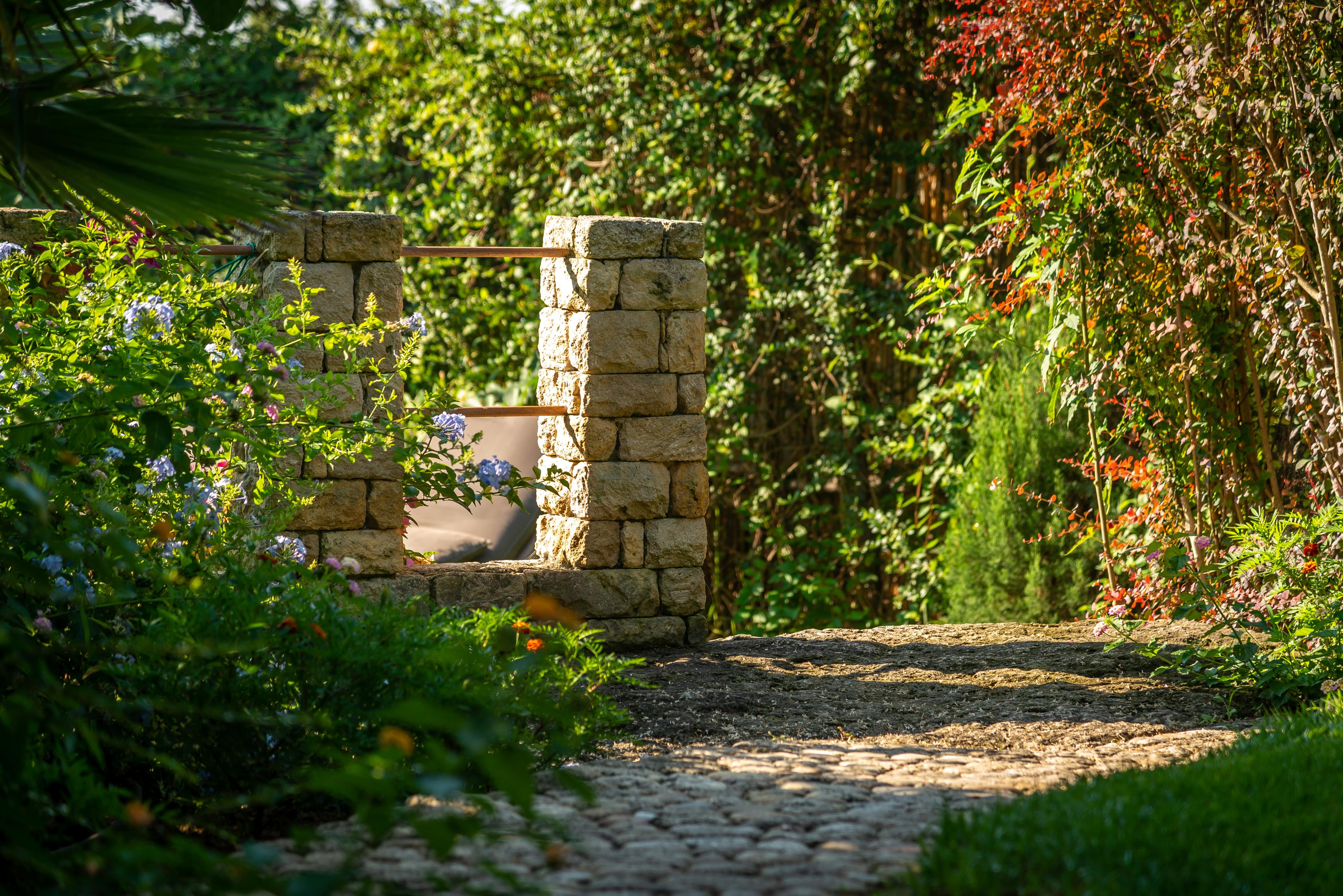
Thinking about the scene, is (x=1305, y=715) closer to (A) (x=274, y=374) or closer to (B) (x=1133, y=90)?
(B) (x=1133, y=90)

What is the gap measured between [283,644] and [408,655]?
262mm

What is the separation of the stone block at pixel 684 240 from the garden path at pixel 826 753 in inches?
62.1

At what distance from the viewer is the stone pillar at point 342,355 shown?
4.37m

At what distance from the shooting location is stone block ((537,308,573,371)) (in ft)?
16.1

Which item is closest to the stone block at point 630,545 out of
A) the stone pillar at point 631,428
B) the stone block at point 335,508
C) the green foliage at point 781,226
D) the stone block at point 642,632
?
the stone pillar at point 631,428

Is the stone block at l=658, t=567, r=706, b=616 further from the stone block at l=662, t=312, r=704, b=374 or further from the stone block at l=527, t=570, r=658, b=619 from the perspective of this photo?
the stone block at l=662, t=312, r=704, b=374

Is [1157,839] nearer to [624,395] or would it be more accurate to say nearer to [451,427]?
[451,427]

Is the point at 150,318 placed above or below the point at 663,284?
below

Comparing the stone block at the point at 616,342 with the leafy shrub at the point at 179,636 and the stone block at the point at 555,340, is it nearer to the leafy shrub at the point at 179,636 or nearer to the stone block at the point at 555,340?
the stone block at the point at 555,340

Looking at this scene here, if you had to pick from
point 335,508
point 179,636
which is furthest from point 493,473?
point 179,636

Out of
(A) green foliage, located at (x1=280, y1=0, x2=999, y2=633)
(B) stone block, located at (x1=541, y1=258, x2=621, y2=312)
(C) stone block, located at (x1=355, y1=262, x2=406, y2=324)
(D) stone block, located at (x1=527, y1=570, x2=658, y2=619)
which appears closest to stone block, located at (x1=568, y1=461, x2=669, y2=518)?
(D) stone block, located at (x1=527, y1=570, x2=658, y2=619)

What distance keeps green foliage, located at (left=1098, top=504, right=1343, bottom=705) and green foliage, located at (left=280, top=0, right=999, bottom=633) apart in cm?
206

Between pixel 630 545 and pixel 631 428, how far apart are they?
0.46 meters

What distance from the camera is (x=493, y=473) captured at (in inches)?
169
